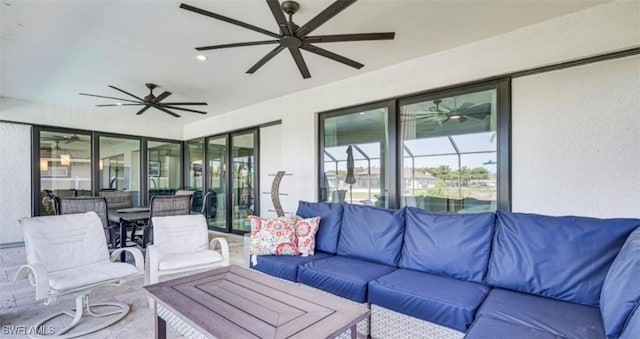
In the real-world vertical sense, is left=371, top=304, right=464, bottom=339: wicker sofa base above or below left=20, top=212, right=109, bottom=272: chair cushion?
below

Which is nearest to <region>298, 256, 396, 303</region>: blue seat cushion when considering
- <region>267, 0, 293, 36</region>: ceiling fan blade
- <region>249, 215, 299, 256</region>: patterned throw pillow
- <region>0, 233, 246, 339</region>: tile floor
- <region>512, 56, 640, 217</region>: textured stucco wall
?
<region>249, 215, 299, 256</region>: patterned throw pillow

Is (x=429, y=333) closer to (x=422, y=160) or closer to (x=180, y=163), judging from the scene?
(x=422, y=160)

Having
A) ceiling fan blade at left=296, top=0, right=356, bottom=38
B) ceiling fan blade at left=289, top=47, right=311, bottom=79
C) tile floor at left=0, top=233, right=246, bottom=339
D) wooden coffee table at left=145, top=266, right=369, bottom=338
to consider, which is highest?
ceiling fan blade at left=296, top=0, right=356, bottom=38

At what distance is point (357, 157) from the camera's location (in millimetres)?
4320

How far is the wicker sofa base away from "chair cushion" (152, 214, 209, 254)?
214cm

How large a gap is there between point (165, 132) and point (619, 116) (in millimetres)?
7933

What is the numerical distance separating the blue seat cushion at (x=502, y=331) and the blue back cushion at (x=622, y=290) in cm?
25

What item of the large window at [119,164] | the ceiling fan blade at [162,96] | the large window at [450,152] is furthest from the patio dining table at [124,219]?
the large window at [450,152]

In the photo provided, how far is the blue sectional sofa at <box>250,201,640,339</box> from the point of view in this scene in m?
1.54

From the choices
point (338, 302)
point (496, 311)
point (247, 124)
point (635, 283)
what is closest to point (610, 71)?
point (635, 283)

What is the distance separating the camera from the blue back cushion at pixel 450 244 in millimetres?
2285

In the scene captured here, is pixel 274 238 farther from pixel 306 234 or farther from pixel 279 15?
pixel 279 15

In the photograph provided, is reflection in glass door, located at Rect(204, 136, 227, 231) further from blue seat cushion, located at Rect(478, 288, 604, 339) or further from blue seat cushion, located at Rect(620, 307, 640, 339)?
blue seat cushion, located at Rect(620, 307, 640, 339)

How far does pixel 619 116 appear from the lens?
8.13 ft
